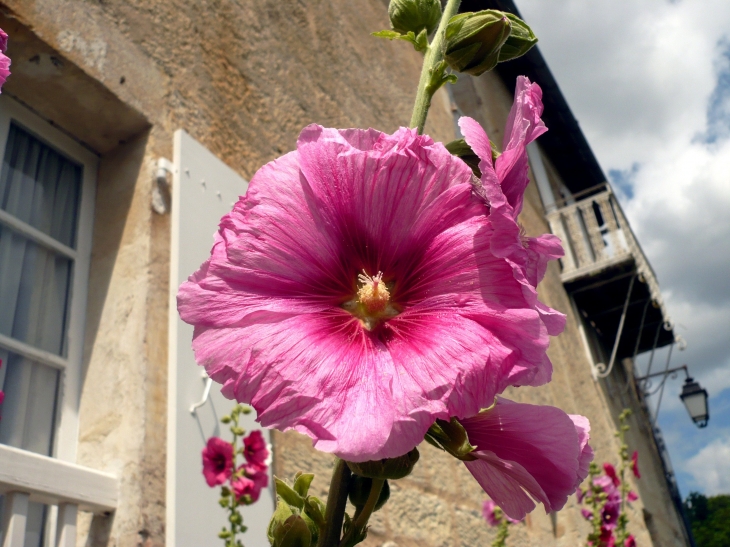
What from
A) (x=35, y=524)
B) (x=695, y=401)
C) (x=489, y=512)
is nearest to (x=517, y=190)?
(x=35, y=524)

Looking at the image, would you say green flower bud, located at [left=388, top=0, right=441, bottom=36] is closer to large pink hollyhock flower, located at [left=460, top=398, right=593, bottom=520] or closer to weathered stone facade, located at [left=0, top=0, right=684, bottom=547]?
large pink hollyhock flower, located at [left=460, top=398, right=593, bottom=520]

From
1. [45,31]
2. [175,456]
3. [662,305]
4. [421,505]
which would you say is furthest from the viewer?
[662,305]

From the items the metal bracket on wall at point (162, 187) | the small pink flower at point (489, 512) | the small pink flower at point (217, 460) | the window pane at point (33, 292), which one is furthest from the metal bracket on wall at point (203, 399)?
the small pink flower at point (489, 512)

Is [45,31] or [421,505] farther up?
[45,31]

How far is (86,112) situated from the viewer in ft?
7.68

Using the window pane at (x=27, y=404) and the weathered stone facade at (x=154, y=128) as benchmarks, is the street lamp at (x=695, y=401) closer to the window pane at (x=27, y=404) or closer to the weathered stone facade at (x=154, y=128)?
the weathered stone facade at (x=154, y=128)

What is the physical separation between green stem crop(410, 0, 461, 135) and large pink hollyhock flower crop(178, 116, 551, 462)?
0.06 metres

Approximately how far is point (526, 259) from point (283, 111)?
3.17 metres

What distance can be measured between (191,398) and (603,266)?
6.72 m

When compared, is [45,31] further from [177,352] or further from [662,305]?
[662,305]

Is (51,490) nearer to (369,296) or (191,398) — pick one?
(191,398)

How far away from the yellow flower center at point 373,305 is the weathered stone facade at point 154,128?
149 cm

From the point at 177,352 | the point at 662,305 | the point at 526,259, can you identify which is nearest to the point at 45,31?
the point at 177,352

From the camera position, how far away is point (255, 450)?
202 centimetres
